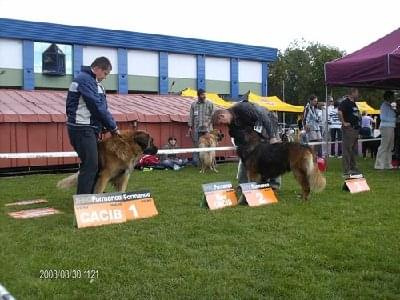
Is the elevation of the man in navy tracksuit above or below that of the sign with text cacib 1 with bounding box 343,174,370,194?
above

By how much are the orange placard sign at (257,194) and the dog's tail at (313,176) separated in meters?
0.56

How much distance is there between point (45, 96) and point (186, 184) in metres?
6.21

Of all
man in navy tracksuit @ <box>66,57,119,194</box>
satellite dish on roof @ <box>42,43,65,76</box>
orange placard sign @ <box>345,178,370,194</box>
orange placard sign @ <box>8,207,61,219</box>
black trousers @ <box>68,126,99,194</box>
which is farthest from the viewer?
satellite dish on roof @ <box>42,43,65,76</box>

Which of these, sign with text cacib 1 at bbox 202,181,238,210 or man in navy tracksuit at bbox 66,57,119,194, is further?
sign with text cacib 1 at bbox 202,181,238,210

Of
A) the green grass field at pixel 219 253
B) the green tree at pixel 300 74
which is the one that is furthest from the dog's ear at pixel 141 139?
the green tree at pixel 300 74

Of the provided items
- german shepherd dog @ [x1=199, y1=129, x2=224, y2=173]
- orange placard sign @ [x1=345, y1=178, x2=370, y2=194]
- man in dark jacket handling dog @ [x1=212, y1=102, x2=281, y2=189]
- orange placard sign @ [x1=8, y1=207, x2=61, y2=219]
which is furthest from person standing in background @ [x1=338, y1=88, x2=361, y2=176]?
orange placard sign @ [x1=8, y1=207, x2=61, y2=219]

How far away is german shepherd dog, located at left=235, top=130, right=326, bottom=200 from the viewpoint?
23.2 feet

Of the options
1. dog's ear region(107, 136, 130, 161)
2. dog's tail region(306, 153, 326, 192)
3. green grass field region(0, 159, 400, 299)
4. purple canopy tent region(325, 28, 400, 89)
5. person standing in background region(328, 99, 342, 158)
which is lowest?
green grass field region(0, 159, 400, 299)

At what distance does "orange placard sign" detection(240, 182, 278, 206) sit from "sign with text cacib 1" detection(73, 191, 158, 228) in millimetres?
1327

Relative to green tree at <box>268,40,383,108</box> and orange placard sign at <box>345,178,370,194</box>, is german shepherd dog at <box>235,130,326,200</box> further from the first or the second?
green tree at <box>268,40,383,108</box>

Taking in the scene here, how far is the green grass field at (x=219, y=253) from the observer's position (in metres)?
3.59

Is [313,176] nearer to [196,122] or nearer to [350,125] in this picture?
[350,125]

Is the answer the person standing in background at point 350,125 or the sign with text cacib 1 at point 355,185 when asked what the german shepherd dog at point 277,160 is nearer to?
the sign with text cacib 1 at point 355,185

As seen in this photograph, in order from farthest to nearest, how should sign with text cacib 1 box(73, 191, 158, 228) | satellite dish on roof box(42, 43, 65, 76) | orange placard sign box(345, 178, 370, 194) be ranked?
satellite dish on roof box(42, 43, 65, 76) < orange placard sign box(345, 178, 370, 194) < sign with text cacib 1 box(73, 191, 158, 228)
